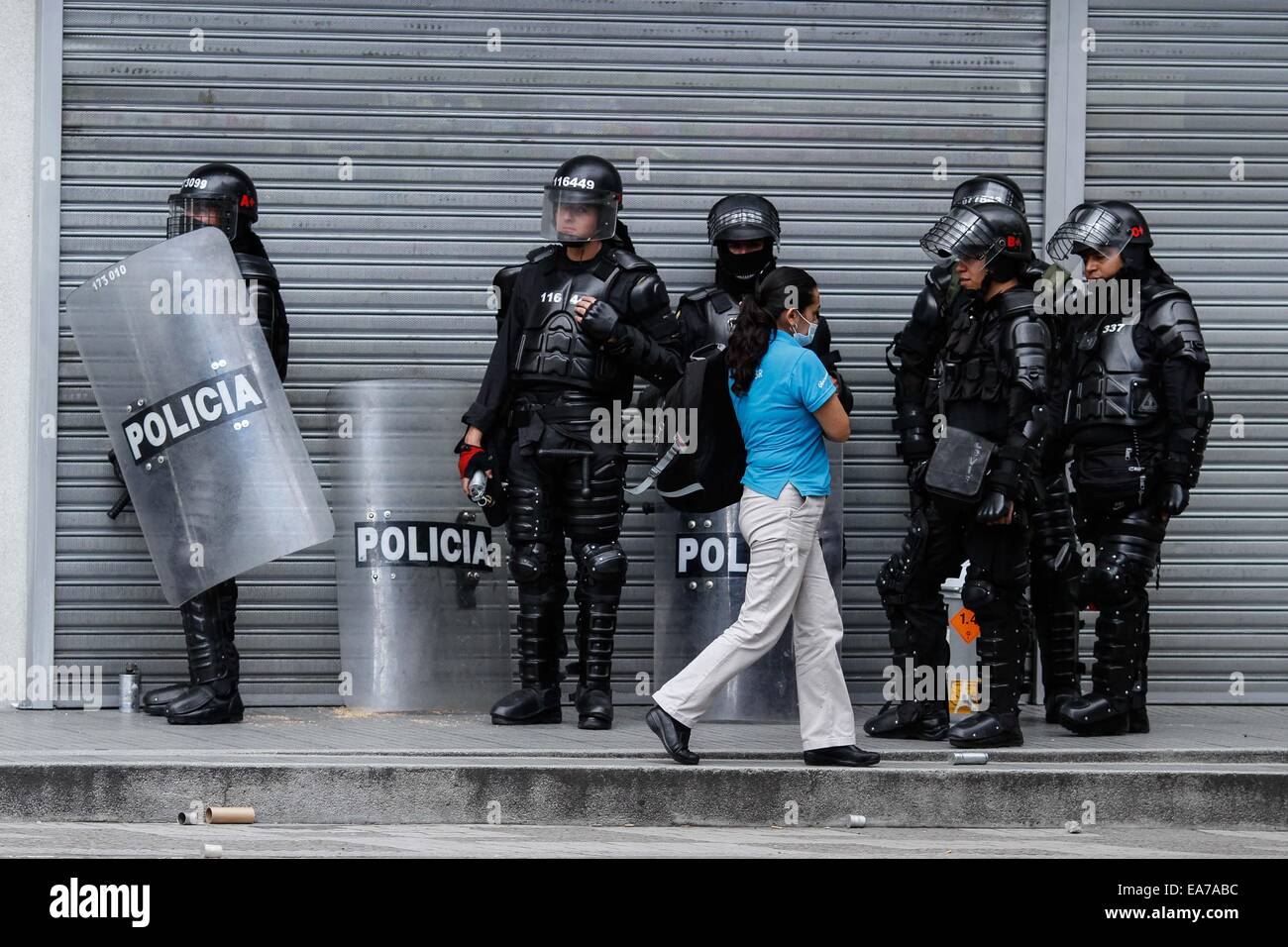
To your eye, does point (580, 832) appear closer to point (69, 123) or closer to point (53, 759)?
point (53, 759)

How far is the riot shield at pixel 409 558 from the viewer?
9398mm

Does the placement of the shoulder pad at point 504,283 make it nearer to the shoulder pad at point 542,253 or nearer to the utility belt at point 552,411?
the shoulder pad at point 542,253

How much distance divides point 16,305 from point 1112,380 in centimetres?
514

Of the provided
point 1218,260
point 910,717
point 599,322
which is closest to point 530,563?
point 599,322

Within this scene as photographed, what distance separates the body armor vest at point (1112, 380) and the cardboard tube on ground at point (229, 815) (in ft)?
13.1

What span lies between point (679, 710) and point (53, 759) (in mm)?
2393

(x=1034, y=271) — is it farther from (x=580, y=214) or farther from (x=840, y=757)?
(x=840, y=757)

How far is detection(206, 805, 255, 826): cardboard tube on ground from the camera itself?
7383 mm

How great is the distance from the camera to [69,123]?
9.90m

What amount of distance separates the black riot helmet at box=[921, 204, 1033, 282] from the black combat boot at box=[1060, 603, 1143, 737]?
5.24 ft

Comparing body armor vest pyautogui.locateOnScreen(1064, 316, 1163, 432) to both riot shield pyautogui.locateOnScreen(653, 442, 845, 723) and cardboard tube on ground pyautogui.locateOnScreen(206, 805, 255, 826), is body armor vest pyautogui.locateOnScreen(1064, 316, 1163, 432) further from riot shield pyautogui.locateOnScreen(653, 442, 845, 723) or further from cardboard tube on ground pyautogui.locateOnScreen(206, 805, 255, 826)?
cardboard tube on ground pyautogui.locateOnScreen(206, 805, 255, 826)

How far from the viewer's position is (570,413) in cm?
896

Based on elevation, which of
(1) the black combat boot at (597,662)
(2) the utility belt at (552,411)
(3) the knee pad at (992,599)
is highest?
(2) the utility belt at (552,411)

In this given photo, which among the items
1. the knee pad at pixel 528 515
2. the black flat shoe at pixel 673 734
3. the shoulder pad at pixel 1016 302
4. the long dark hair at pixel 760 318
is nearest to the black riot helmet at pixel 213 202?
the knee pad at pixel 528 515
